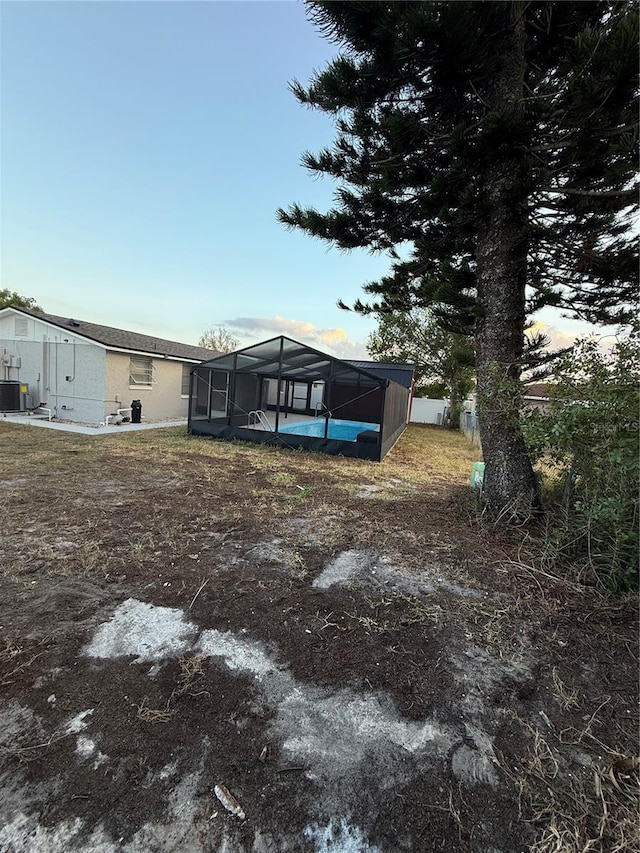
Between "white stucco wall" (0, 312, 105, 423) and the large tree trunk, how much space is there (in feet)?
35.4

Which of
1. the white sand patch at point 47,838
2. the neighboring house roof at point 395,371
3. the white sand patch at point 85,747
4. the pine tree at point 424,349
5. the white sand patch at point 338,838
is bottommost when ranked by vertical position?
the white sand patch at point 338,838

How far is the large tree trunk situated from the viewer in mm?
4145

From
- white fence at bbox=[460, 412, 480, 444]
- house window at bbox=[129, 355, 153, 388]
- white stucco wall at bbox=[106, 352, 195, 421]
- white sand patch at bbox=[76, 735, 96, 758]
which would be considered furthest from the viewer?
white fence at bbox=[460, 412, 480, 444]

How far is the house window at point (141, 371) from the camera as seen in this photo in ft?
40.1

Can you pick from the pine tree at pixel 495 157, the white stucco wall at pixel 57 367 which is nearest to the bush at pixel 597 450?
the pine tree at pixel 495 157

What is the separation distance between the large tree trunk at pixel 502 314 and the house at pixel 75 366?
10.5 m

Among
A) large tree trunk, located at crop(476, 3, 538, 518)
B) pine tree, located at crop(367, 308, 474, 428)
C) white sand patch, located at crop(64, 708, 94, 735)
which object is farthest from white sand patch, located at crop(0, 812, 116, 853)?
pine tree, located at crop(367, 308, 474, 428)

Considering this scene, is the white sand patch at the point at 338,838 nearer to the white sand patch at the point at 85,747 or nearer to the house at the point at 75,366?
the white sand patch at the point at 85,747

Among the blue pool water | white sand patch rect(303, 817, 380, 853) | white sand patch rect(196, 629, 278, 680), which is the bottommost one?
white sand patch rect(303, 817, 380, 853)

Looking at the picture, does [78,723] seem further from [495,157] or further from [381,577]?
[495,157]

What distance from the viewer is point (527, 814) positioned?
55.8 inches

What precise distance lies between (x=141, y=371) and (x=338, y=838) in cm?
1330

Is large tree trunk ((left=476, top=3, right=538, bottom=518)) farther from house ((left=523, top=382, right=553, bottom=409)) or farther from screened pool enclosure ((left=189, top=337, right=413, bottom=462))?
screened pool enclosure ((left=189, top=337, right=413, bottom=462))

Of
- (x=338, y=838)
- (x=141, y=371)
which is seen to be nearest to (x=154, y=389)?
(x=141, y=371)
